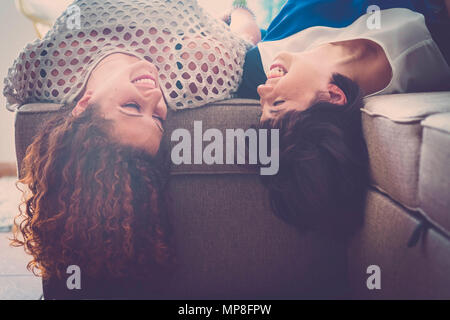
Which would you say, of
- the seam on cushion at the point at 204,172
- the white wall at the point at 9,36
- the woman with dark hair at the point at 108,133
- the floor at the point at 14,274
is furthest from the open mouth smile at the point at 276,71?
the white wall at the point at 9,36

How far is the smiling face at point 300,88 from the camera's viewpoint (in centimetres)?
70

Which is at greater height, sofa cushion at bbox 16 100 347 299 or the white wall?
the white wall

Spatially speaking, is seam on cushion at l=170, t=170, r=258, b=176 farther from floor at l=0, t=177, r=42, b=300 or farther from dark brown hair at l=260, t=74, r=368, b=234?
floor at l=0, t=177, r=42, b=300

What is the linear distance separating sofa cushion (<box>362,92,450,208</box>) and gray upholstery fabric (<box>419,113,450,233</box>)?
0.07ft

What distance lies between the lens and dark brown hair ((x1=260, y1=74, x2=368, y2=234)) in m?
0.67

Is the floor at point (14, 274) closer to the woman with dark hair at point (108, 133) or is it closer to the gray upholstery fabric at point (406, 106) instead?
the woman with dark hair at point (108, 133)

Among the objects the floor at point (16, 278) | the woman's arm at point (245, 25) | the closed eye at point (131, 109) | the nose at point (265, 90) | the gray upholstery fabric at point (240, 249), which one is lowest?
the floor at point (16, 278)

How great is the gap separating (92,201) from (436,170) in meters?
0.60

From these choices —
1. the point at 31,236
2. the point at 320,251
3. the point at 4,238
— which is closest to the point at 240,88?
the point at 320,251

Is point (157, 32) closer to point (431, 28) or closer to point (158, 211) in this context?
point (158, 211)

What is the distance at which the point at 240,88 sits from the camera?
883mm

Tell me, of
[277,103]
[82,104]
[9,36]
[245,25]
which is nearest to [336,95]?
[277,103]

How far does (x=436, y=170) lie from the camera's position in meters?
0.48

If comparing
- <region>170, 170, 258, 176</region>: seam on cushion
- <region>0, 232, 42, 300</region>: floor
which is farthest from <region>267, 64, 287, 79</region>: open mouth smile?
<region>0, 232, 42, 300</region>: floor
